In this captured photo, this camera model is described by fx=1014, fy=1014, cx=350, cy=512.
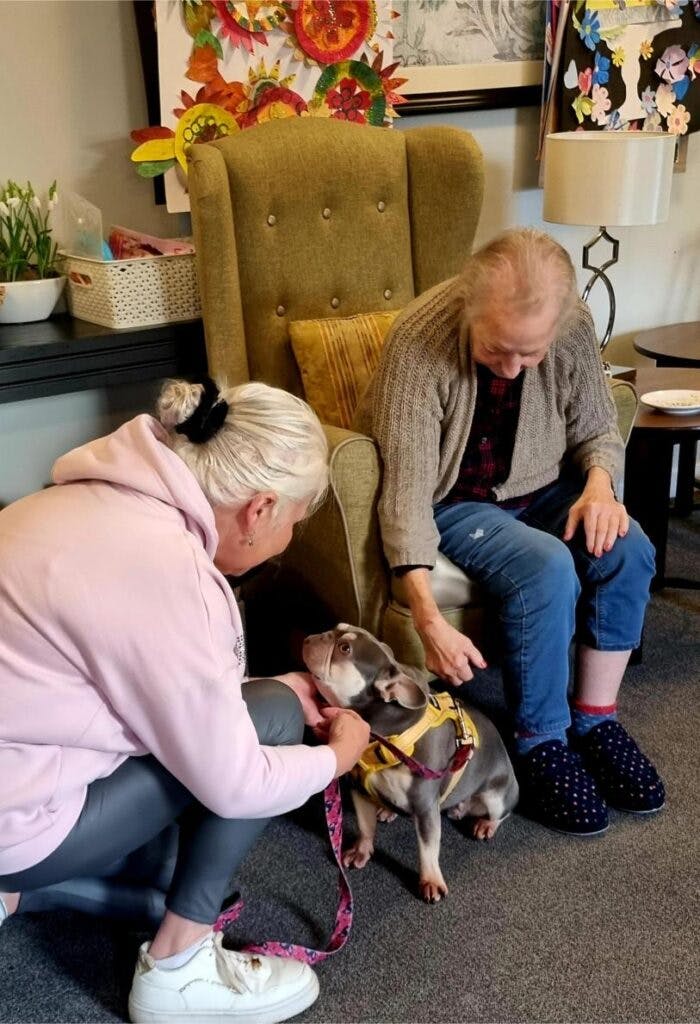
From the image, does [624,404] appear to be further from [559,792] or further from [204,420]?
[204,420]

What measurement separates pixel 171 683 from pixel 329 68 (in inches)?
71.1

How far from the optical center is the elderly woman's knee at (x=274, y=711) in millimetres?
1464

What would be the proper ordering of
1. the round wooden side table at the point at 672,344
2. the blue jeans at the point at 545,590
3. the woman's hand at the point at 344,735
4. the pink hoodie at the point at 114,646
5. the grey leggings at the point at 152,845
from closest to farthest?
1. the pink hoodie at the point at 114,646
2. the grey leggings at the point at 152,845
3. the woman's hand at the point at 344,735
4. the blue jeans at the point at 545,590
5. the round wooden side table at the point at 672,344

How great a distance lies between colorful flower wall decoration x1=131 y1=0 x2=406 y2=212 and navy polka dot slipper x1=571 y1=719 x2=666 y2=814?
5.01ft

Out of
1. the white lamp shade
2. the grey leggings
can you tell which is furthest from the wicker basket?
the grey leggings

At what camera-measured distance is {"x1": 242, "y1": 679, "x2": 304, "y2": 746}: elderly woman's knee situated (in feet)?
4.80

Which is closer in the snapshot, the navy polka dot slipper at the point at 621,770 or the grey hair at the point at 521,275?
the grey hair at the point at 521,275

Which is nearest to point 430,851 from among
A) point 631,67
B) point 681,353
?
point 681,353

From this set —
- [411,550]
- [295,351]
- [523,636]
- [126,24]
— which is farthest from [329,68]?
[523,636]

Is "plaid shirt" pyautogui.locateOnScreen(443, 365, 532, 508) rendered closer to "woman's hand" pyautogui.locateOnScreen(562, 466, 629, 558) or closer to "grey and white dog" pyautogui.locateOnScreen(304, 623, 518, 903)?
"woman's hand" pyautogui.locateOnScreen(562, 466, 629, 558)

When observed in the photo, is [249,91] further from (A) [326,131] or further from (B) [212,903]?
(B) [212,903]

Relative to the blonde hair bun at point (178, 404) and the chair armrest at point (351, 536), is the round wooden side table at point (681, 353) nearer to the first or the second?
the chair armrest at point (351, 536)

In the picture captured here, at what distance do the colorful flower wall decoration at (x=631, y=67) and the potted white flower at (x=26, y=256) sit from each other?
4.88ft

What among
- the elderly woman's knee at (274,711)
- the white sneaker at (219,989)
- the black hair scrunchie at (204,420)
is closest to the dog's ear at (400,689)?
the elderly woman's knee at (274,711)
